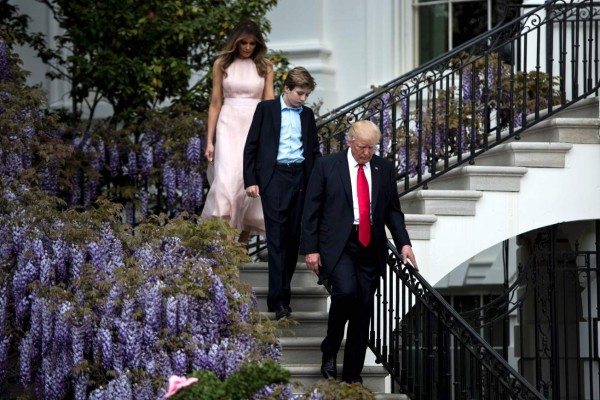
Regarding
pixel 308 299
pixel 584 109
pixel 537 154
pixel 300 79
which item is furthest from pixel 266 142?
pixel 584 109

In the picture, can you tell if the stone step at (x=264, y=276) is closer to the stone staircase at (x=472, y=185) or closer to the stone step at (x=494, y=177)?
the stone staircase at (x=472, y=185)

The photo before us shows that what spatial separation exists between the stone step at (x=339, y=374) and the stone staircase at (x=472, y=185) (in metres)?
0.57

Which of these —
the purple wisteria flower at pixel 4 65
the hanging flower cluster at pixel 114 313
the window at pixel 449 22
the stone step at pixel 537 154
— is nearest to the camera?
the hanging flower cluster at pixel 114 313

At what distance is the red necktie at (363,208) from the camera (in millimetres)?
10328

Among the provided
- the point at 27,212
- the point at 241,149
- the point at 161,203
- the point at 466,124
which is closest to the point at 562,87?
the point at 466,124

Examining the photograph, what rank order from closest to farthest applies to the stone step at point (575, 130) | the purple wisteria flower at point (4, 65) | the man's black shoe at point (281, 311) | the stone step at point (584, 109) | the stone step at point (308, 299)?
the man's black shoe at point (281, 311), the stone step at point (308, 299), the stone step at point (575, 130), the stone step at point (584, 109), the purple wisteria flower at point (4, 65)

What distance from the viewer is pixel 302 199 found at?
37.2 ft

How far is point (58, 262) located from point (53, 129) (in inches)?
151

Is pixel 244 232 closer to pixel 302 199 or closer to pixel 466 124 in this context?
pixel 302 199

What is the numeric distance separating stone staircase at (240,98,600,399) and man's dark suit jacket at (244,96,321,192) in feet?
3.59

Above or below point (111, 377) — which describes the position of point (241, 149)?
above

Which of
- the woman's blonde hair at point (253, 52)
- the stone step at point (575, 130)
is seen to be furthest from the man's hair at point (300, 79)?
the stone step at point (575, 130)

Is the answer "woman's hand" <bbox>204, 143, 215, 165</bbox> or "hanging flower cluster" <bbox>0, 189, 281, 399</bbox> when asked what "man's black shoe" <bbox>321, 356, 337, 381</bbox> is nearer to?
"hanging flower cluster" <bbox>0, 189, 281, 399</bbox>

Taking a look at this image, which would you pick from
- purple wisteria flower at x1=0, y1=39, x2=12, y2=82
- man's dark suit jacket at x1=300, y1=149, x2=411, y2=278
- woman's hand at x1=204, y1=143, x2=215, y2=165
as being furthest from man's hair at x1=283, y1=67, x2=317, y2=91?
purple wisteria flower at x1=0, y1=39, x2=12, y2=82
